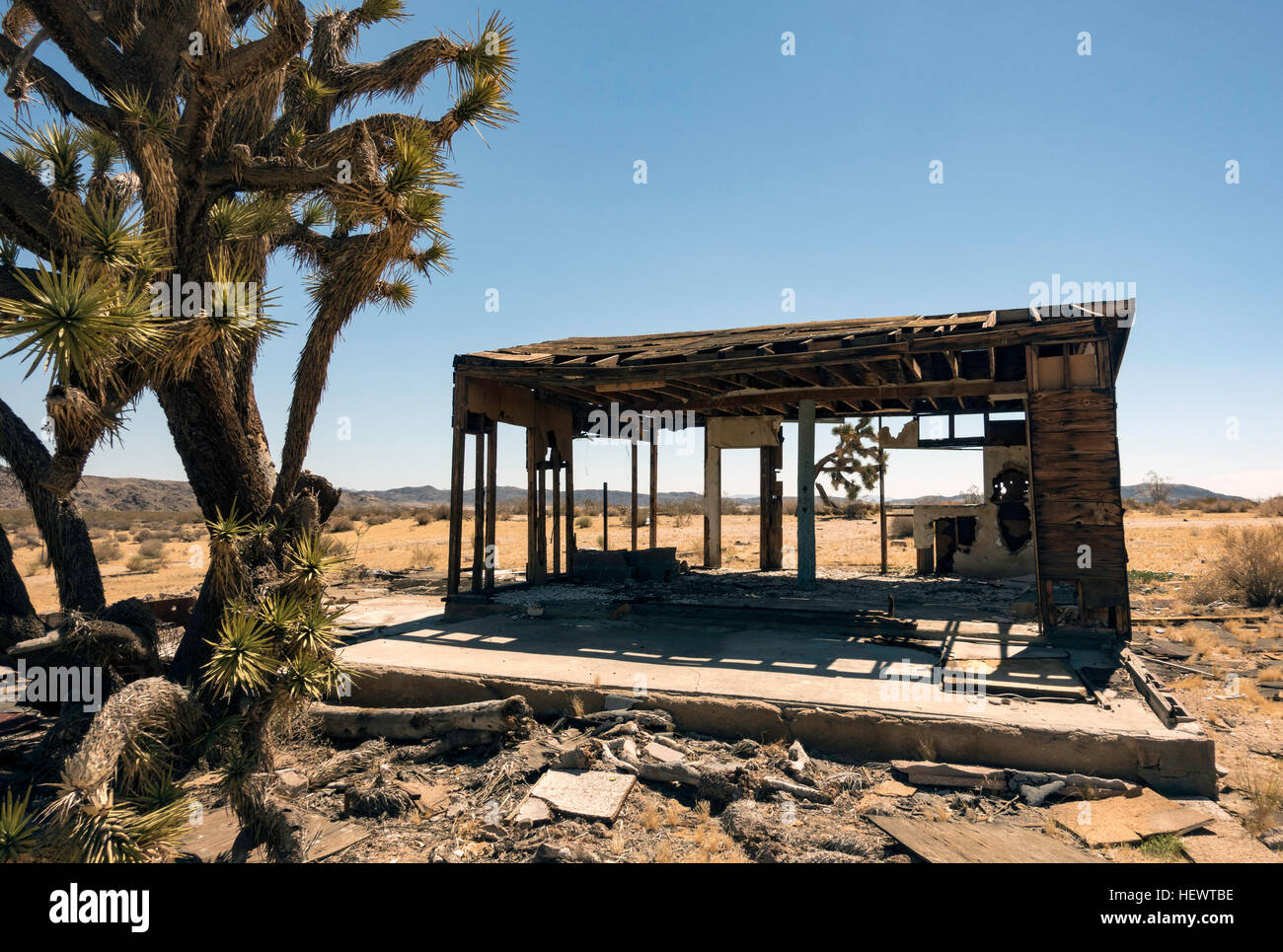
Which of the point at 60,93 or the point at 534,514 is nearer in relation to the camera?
the point at 60,93

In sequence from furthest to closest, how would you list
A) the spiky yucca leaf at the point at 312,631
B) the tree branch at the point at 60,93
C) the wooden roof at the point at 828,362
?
the wooden roof at the point at 828,362
the tree branch at the point at 60,93
the spiky yucca leaf at the point at 312,631

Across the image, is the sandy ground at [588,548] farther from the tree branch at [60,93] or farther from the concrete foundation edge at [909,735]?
the tree branch at [60,93]

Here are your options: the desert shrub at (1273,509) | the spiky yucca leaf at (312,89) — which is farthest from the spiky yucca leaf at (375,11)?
the desert shrub at (1273,509)

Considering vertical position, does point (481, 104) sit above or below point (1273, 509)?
A: above

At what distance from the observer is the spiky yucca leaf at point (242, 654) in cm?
444

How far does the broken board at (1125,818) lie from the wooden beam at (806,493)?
6.55m

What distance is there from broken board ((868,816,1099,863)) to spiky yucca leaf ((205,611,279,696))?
13.4 ft

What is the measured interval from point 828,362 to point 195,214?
7.27m

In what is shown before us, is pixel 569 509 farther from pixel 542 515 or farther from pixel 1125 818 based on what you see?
pixel 1125 818

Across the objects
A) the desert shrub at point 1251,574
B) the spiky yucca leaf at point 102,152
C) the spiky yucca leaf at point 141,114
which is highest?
the spiky yucca leaf at point 102,152

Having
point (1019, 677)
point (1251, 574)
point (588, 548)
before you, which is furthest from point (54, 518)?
point (588, 548)

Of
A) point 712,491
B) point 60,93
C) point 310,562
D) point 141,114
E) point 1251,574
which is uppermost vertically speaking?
point 60,93

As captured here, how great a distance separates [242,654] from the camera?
14.8ft

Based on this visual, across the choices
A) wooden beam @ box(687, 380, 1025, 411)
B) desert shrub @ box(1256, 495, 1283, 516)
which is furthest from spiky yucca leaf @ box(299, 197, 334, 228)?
desert shrub @ box(1256, 495, 1283, 516)
